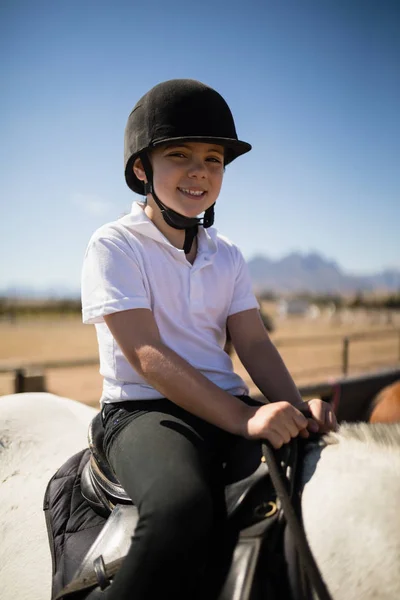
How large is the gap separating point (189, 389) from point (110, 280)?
470 mm

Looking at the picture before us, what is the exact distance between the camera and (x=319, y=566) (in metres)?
1.00

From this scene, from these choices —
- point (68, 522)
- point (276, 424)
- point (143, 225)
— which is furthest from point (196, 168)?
point (68, 522)

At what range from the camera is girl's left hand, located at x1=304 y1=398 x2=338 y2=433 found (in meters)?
1.33

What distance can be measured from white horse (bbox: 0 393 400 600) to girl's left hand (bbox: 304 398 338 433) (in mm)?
70

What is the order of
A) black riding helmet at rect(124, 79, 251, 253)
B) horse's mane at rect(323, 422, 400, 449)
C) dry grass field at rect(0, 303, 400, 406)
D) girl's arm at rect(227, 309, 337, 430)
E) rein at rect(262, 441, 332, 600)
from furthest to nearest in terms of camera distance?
dry grass field at rect(0, 303, 400, 406) → girl's arm at rect(227, 309, 337, 430) → black riding helmet at rect(124, 79, 251, 253) → horse's mane at rect(323, 422, 400, 449) → rein at rect(262, 441, 332, 600)

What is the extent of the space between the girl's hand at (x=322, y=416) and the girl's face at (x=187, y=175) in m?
0.85

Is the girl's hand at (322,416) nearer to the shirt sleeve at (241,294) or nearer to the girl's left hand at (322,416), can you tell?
the girl's left hand at (322,416)

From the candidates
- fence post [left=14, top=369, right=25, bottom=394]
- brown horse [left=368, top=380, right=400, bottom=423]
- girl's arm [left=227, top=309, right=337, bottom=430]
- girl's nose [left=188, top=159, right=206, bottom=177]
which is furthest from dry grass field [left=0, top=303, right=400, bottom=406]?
girl's nose [left=188, top=159, right=206, bottom=177]

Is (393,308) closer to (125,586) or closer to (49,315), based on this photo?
(49,315)

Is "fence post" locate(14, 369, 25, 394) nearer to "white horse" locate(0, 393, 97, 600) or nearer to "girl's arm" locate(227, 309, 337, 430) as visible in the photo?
"white horse" locate(0, 393, 97, 600)

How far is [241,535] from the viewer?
1022 mm

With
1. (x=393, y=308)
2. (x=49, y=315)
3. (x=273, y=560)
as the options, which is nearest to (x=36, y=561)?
(x=273, y=560)

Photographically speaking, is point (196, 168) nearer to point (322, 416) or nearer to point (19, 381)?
point (322, 416)

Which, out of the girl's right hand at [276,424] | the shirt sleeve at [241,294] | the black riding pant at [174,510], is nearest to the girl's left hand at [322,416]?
the girl's right hand at [276,424]
